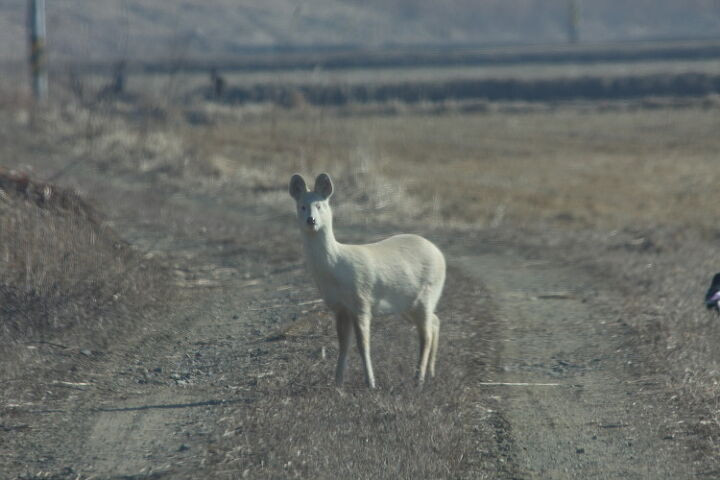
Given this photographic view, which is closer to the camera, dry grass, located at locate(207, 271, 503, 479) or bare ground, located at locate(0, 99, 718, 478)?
dry grass, located at locate(207, 271, 503, 479)

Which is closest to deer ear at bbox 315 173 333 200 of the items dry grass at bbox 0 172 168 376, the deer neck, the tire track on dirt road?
the deer neck

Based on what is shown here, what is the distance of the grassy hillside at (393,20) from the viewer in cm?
9206

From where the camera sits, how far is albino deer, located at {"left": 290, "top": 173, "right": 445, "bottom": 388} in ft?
24.9

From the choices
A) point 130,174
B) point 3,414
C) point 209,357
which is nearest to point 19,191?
point 209,357

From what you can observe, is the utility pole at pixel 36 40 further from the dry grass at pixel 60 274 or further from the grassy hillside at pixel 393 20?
the grassy hillside at pixel 393 20

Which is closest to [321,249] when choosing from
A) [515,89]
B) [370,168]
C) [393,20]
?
[370,168]

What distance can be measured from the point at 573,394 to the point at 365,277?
1.78 meters

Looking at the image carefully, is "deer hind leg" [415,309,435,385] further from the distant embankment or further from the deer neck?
the distant embankment

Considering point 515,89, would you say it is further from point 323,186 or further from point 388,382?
point 323,186

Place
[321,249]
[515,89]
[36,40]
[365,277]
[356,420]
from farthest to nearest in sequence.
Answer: [515,89], [36,40], [365,277], [321,249], [356,420]

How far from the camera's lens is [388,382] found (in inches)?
314

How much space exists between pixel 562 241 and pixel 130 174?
10397 mm

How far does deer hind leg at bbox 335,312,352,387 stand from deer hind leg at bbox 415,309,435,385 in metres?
0.55

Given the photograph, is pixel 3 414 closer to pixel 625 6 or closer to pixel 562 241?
pixel 562 241
